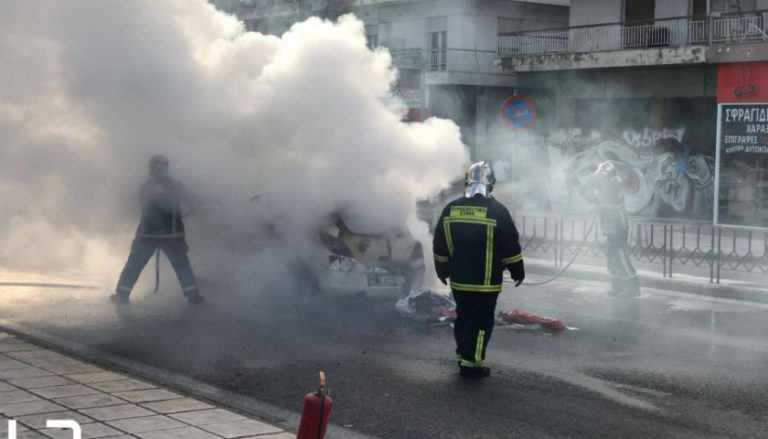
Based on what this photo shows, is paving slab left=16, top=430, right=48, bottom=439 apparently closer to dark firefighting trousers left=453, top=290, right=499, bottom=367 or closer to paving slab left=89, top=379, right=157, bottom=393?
paving slab left=89, top=379, right=157, bottom=393

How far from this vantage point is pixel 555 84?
24812 mm

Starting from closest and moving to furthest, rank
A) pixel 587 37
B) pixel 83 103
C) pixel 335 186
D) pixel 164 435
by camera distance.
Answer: pixel 164 435 → pixel 335 186 → pixel 83 103 → pixel 587 37

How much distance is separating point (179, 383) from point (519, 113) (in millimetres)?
11554

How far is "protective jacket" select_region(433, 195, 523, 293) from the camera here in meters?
7.77

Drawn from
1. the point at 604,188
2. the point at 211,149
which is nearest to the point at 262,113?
the point at 211,149

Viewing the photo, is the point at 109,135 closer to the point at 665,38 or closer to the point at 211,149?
the point at 211,149

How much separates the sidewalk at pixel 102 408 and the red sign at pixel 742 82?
16.2 meters

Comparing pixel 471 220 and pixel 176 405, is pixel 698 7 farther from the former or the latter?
pixel 176 405

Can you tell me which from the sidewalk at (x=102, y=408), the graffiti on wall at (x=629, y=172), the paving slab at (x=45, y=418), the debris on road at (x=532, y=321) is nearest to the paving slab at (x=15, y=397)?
the sidewalk at (x=102, y=408)

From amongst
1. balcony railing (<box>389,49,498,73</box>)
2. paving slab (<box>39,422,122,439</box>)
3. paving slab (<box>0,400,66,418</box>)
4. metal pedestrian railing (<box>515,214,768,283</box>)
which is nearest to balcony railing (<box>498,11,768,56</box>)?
balcony railing (<box>389,49,498,73</box>)

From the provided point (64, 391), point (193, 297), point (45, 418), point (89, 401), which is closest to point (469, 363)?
point (89, 401)

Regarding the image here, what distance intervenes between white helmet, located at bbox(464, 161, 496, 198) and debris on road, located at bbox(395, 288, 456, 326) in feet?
7.23

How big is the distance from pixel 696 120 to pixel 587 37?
3.32 m

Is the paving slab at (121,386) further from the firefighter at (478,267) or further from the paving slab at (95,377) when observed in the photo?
the firefighter at (478,267)
